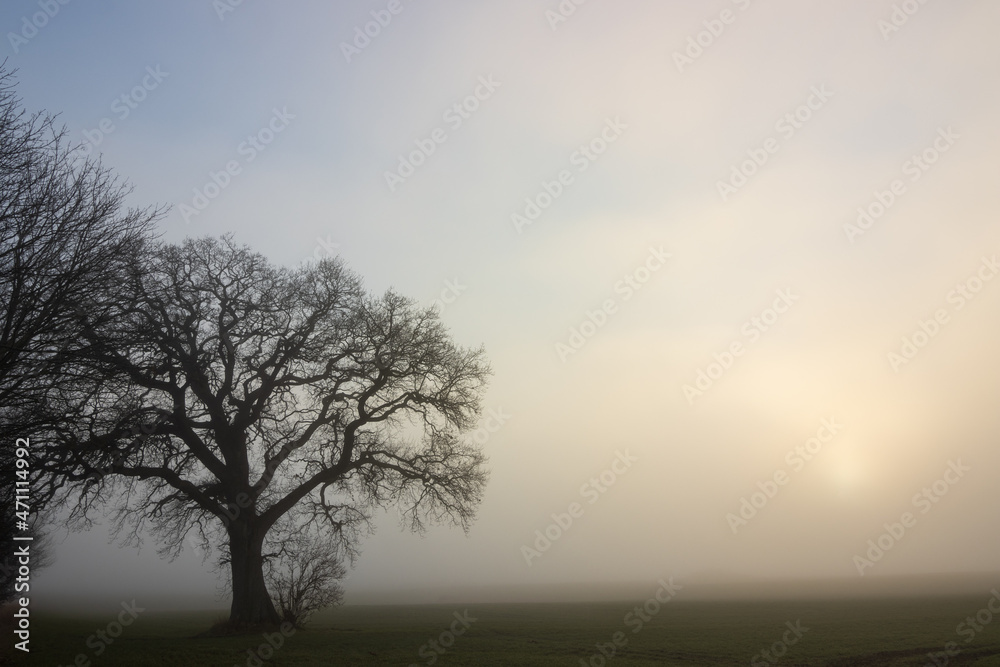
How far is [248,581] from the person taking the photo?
24734 mm

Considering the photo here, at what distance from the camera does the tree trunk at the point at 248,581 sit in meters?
24.4

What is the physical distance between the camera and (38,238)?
11.8 metres

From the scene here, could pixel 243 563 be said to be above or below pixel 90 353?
below

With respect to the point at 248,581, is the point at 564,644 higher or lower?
lower

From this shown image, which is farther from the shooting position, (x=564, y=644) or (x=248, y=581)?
(x=248, y=581)

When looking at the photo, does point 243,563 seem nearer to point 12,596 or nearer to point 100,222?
point 100,222

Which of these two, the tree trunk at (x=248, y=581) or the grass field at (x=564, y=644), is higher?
the tree trunk at (x=248, y=581)

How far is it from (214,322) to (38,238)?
14459 mm

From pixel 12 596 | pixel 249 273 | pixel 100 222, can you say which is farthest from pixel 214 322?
pixel 12 596

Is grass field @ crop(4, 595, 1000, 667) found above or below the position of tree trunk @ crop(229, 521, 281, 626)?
below

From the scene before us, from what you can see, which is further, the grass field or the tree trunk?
the tree trunk

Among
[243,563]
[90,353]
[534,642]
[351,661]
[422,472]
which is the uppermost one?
[90,353]

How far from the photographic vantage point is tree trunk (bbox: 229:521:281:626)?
24375 mm

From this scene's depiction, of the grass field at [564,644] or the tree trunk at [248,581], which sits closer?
the grass field at [564,644]
